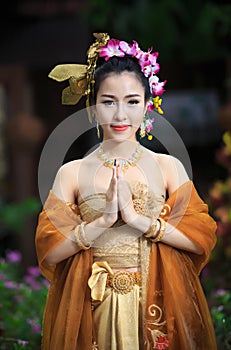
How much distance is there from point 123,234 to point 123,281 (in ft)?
0.53

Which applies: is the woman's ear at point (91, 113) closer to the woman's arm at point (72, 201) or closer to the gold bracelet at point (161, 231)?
the woman's arm at point (72, 201)

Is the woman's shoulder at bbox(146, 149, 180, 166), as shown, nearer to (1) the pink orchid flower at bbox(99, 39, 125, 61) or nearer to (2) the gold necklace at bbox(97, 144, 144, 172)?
(2) the gold necklace at bbox(97, 144, 144, 172)

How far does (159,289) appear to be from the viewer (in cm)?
263

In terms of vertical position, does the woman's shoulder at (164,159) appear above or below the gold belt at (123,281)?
above

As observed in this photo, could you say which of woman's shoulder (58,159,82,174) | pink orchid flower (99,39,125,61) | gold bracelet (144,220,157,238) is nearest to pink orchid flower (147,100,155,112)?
pink orchid flower (99,39,125,61)

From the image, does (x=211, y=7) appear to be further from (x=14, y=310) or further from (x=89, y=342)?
(x=89, y=342)

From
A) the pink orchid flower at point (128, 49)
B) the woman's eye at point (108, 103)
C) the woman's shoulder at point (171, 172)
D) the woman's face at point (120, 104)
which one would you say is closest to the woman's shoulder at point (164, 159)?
the woman's shoulder at point (171, 172)

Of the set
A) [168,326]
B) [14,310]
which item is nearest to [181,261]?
[168,326]

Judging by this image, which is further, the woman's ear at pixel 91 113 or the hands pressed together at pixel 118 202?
the woman's ear at pixel 91 113

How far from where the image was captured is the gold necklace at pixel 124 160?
2.62 meters

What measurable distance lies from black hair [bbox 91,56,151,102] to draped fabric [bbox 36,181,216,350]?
1.37 ft

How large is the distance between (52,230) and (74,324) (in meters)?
0.33

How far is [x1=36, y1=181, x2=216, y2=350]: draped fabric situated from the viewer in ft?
8.48

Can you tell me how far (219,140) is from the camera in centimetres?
606
